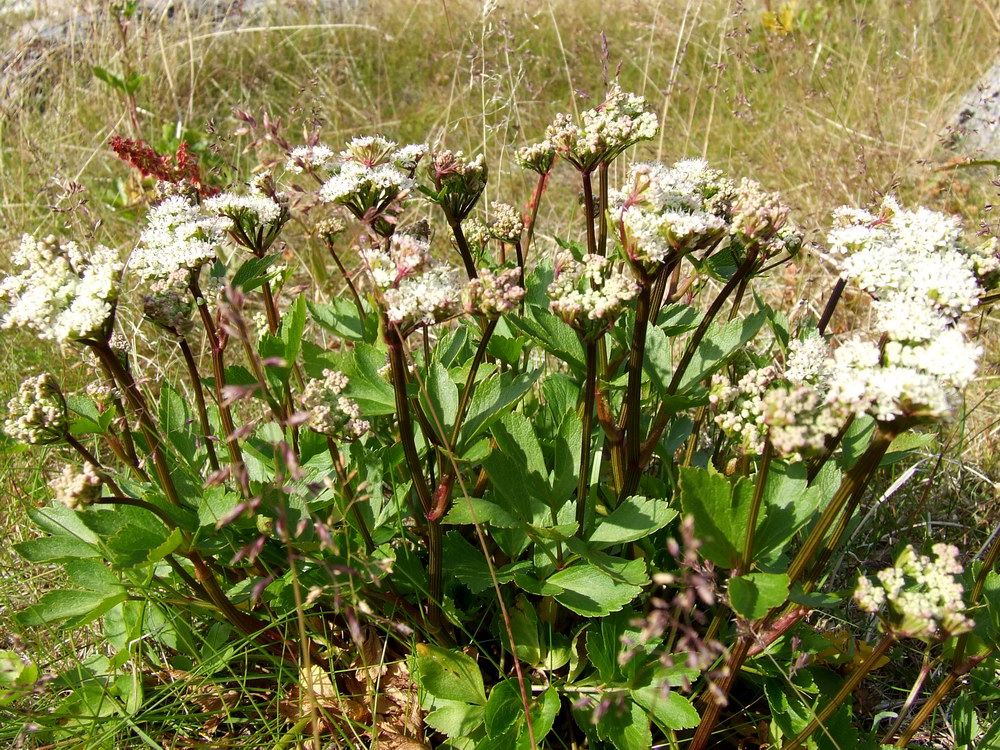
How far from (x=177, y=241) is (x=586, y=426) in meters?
1.44

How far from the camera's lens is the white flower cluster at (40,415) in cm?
221

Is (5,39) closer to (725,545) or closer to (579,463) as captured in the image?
(579,463)

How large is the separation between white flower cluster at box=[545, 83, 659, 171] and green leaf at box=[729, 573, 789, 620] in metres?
1.40

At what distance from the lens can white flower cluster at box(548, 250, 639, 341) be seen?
2.00 metres

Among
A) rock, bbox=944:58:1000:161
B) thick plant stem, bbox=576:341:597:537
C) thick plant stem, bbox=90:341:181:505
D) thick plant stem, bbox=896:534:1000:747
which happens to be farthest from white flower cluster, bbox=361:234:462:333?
rock, bbox=944:58:1000:161

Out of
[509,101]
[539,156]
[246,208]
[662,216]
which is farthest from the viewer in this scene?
[509,101]

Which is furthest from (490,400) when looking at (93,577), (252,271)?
(93,577)

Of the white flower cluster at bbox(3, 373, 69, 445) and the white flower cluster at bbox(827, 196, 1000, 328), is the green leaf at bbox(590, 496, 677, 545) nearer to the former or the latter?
the white flower cluster at bbox(827, 196, 1000, 328)

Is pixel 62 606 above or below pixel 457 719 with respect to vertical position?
above

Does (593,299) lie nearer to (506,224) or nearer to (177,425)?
(506,224)

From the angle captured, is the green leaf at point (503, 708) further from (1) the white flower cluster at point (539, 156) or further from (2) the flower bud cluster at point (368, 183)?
(1) the white flower cluster at point (539, 156)

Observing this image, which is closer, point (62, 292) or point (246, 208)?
point (62, 292)

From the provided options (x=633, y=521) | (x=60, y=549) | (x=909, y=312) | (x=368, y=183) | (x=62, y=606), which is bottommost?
(x=62, y=606)

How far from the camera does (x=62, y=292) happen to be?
7.37ft
